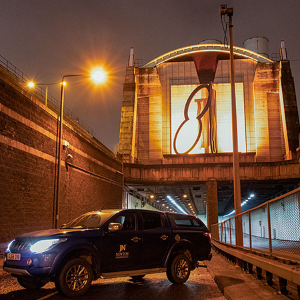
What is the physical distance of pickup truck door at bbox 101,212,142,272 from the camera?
8945 millimetres

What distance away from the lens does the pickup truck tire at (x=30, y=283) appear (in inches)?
317

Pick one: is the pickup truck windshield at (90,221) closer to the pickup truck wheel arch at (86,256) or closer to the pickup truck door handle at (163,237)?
the pickup truck wheel arch at (86,256)

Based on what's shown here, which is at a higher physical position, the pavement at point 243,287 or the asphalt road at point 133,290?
the pavement at point 243,287

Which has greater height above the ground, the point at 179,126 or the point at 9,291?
the point at 179,126

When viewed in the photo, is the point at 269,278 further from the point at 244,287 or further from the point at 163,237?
the point at 163,237

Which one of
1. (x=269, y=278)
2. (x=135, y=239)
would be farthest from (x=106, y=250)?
(x=269, y=278)

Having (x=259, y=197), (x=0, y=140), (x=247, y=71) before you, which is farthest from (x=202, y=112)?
(x=0, y=140)

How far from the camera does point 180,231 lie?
1066 cm

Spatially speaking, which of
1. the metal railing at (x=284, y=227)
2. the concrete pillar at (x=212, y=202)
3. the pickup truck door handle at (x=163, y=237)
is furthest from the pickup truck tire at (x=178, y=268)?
the concrete pillar at (x=212, y=202)

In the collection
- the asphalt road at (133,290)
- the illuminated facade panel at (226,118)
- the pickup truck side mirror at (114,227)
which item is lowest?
the asphalt road at (133,290)

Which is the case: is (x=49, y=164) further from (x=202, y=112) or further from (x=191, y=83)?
(x=191, y=83)

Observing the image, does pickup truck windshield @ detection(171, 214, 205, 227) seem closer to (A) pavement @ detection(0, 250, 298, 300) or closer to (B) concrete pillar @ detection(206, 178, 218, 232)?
(A) pavement @ detection(0, 250, 298, 300)

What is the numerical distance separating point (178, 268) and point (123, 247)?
1.94 meters

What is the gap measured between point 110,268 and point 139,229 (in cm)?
131
